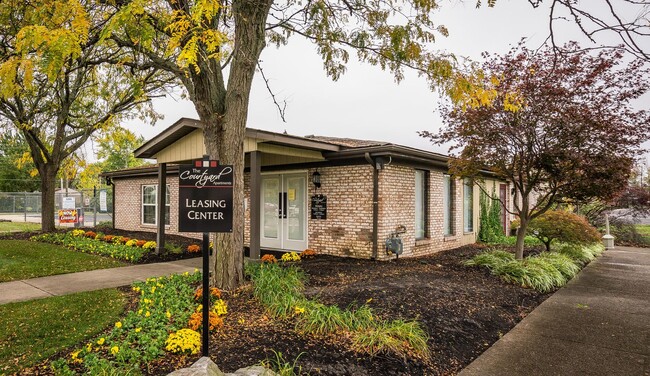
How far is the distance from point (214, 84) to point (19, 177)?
47.0 m

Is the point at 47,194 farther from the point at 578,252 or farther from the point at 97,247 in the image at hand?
the point at 578,252

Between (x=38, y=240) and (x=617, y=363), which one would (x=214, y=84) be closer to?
(x=617, y=363)

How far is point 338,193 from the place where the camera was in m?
10.1

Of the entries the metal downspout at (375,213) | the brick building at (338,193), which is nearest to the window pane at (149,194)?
the brick building at (338,193)

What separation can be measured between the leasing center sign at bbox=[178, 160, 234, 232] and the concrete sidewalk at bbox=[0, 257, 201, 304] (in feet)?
13.9

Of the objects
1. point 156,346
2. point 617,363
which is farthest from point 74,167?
point 617,363

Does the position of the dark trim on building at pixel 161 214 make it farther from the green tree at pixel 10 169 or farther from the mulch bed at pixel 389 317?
the green tree at pixel 10 169

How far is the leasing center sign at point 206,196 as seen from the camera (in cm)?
373

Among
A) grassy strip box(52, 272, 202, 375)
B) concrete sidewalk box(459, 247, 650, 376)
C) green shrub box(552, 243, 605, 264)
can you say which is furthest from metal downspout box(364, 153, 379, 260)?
green shrub box(552, 243, 605, 264)

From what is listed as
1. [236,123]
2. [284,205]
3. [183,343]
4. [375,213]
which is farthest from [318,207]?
[183,343]

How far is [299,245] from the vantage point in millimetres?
11078

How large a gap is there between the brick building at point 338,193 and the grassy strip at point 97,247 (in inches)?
36.1

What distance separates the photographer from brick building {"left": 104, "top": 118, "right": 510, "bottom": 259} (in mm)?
9195

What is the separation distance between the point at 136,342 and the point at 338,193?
6.73 m
